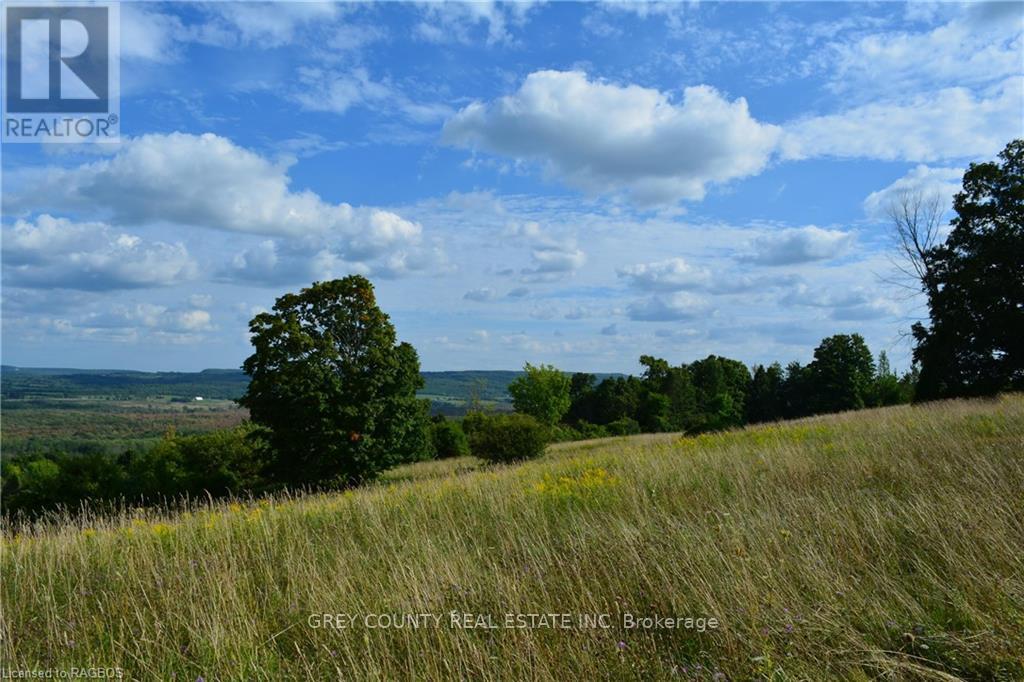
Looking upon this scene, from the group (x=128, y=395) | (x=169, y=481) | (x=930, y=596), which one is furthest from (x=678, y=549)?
(x=128, y=395)

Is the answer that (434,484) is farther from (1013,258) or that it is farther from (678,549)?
(1013,258)

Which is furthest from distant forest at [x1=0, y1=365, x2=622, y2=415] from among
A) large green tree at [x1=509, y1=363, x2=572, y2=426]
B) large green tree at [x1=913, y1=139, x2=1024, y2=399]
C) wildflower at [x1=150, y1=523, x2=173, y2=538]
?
wildflower at [x1=150, y1=523, x2=173, y2=538]


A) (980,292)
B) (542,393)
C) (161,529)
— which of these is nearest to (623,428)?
(542,393)

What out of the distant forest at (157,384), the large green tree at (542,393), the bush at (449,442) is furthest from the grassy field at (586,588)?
the distant forest at (157,384)

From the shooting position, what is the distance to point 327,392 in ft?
80.9

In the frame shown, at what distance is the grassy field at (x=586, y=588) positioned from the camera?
301 centimetres

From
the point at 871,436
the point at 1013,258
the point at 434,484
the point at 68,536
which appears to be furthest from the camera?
the point at 1013,258

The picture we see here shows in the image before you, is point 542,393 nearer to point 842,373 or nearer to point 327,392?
point 842,373

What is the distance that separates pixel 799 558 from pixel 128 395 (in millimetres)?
167961

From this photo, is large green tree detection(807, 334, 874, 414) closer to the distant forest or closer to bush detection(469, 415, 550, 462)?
bush detection(469, 415, 550, 462)

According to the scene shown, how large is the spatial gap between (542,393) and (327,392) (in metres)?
49.0

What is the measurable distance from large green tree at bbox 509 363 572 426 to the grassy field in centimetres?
6511

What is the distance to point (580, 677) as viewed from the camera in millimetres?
2973

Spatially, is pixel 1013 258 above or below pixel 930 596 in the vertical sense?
above
